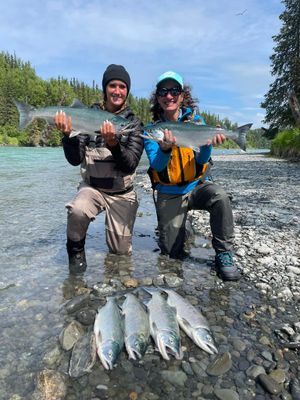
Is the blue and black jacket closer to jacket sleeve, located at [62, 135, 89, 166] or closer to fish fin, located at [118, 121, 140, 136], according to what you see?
fish fin, located at [118, 121, 140, 136]

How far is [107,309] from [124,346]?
0.50 meters

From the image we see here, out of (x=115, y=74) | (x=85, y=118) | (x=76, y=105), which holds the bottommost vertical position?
(x=85, y=118)

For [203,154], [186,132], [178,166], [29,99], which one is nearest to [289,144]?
[203,154]

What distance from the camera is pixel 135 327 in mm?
3414

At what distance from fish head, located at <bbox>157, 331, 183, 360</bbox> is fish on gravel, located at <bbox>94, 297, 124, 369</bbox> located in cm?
36

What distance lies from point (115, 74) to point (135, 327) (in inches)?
141

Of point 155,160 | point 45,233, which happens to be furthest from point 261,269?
point 45,233

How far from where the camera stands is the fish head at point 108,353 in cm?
301

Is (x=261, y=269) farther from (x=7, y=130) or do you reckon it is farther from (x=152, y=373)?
(x=7, y=130)

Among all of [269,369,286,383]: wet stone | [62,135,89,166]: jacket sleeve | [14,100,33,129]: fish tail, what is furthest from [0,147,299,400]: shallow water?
[14,100,33,129]: fish tail

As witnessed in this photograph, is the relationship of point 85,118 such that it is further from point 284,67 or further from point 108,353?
point 284,67

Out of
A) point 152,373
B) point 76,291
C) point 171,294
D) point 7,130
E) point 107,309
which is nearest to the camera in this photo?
point 152,373

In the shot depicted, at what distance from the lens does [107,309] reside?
3.70 meters

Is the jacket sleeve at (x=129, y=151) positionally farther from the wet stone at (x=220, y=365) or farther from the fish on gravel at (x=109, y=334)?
the wet stone at (x=220, y=365)
